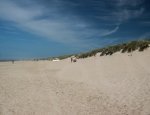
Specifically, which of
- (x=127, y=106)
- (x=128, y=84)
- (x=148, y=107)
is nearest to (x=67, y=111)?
(x=127, y=106)

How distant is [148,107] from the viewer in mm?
8508

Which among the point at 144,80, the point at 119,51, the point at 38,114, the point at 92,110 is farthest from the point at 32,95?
the point at 119,51

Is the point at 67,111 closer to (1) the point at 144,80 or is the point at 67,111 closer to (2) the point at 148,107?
(2) the point at 148,107

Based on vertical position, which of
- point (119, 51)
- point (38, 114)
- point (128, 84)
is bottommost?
point (38, 114)

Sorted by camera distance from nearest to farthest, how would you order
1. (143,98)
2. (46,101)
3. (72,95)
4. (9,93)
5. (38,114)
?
(38,114)
(143,98)
(46,101)
(72,95)
(9,93)

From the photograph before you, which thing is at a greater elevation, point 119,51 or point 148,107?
point 119,51

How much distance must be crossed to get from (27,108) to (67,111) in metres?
1.80

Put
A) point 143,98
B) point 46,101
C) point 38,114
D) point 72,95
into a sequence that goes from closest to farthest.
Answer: point 38,114
point 143,98
point 46,101
point 72,95

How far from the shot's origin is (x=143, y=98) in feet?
31.2

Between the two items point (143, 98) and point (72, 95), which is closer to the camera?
point (143, 98)

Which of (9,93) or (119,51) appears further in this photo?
(119,51)

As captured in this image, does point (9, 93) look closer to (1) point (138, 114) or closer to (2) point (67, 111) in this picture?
(2) point (67, 111)

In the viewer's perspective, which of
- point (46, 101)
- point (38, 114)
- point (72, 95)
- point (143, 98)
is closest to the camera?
point (38, 114)

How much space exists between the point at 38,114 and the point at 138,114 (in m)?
3.74
